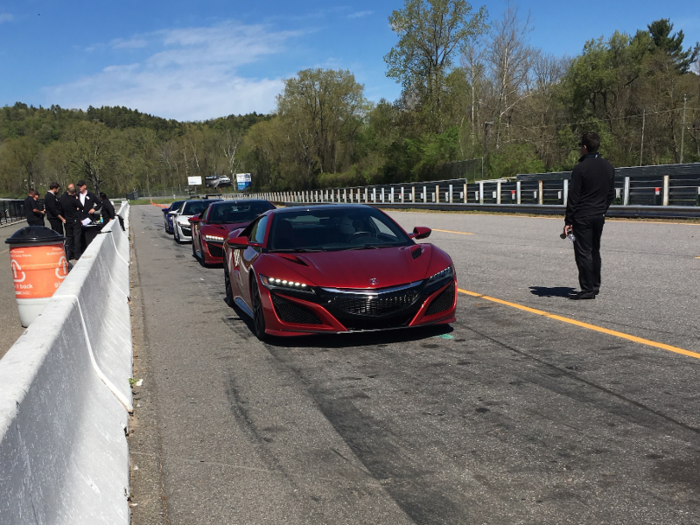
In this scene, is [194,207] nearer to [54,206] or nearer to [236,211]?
[54,206]

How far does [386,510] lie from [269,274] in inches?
146

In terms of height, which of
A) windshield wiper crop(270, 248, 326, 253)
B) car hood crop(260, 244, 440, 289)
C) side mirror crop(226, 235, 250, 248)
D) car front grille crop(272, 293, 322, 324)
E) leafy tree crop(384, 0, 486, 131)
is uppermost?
leafy tree crop(384, 0, 486, 131)

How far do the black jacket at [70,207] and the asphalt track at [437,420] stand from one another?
989cm

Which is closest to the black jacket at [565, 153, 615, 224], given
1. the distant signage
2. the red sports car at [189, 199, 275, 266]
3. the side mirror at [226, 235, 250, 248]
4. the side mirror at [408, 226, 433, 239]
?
the side mirror at [408, 226, 433, 239]

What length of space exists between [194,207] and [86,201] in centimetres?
450

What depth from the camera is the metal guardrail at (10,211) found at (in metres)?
48.7

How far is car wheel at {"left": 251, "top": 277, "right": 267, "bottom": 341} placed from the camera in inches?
271

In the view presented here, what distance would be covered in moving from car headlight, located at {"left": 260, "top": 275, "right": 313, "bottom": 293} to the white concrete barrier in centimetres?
184

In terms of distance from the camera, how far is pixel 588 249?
8312 millimetres

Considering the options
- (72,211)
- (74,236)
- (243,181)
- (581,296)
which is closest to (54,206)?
(72,211)

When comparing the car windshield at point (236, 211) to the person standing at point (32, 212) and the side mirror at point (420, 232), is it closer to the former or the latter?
the side mirror at point (420, 232)

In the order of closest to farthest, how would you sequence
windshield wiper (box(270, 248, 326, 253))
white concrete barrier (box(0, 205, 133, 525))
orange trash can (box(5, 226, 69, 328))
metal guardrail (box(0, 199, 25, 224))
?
white concrete barrier (box(0, 205, 133, 525)) < windshield wiper (box(270, 248, 326, 253)) < orange trash can (box(5, 226, 69, 328)) < metal guardrail (box(0, 199, 25, 224))

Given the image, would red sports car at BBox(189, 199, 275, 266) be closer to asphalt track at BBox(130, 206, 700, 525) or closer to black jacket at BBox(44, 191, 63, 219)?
black jacket at BBox(44, 191, 63, 219)

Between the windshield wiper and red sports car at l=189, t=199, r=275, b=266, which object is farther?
red sports car at l=189, t=199, r=275, b=266
